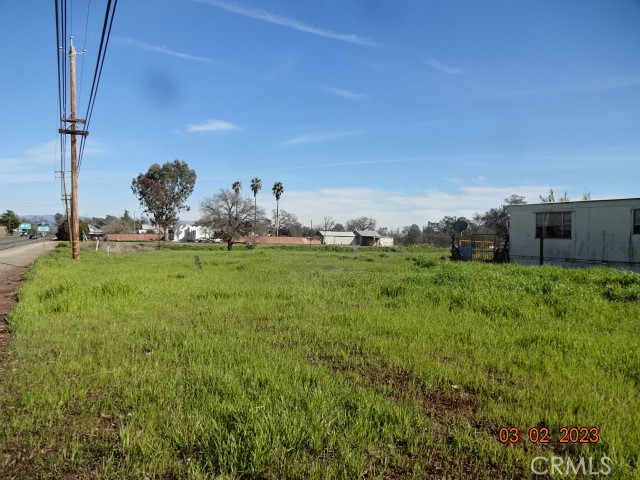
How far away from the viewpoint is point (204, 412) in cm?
383

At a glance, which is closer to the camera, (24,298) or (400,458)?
(400,458)

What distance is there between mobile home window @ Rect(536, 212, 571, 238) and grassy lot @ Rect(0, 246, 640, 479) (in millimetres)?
14493

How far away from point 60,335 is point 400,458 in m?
5.94

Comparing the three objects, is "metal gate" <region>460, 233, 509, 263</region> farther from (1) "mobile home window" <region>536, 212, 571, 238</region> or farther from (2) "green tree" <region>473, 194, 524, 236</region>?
(2) "green tree" <region>473, 194, 524, 236</region>

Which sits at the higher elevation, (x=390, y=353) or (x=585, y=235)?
(x=585, y=235)

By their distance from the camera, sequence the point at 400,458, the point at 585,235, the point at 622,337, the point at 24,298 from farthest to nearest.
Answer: the point at 585,235
the point at 24,298
the point at 622,337
the point at 400,458

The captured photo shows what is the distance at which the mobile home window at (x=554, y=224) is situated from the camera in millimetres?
21922

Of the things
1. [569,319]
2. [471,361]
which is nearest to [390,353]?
[471,361]

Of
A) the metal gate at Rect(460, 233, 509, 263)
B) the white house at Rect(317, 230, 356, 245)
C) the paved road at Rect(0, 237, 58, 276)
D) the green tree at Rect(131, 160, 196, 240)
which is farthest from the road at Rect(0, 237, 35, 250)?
the white house at Rect(317, 230, 356, 245)

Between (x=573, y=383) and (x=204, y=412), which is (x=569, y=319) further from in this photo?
(x=204, y=412)

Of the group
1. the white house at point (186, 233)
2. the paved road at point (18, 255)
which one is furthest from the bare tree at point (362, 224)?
the paved road at point (18, 255)

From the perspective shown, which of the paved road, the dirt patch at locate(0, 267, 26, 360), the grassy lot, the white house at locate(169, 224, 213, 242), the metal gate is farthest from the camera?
the white house at locate(169, 224, 213, 242)
